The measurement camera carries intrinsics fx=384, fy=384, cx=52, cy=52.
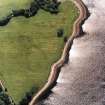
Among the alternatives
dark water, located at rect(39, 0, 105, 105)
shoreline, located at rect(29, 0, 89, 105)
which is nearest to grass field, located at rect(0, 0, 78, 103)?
shoreline, located at rect(29, 0, 89, 105)

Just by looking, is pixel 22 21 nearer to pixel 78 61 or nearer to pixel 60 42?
pixel 60 42

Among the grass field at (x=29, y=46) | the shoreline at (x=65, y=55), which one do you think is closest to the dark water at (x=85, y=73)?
the shoreline at (x=65, y=55)

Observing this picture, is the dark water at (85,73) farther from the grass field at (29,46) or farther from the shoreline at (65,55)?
the grass field at (29,46)

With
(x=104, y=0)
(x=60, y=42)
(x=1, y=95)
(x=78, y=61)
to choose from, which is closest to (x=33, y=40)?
(x=60, y=42)

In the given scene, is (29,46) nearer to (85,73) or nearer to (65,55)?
(65,55)

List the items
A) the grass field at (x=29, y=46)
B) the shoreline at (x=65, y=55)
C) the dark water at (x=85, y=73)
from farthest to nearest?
1. the grass field at (x=29, y=46)
2. the shoreline at (x=65, y=55)
3. the dark water at (x=85, y=73)

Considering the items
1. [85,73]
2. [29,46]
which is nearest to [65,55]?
[85,73]
